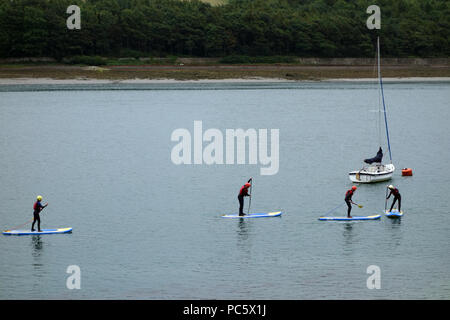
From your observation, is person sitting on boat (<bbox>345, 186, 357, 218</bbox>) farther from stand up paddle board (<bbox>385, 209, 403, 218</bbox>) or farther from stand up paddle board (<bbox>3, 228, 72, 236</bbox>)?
stand up paddle board (<bbox>3, 228, 72, 236</bbox>)

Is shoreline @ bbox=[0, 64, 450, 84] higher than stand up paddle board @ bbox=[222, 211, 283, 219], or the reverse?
shoreline @ bbox=[0, 64, 450, 84]

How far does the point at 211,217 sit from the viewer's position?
5462 centimetres

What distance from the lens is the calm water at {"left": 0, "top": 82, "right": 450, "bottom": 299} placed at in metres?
40.1

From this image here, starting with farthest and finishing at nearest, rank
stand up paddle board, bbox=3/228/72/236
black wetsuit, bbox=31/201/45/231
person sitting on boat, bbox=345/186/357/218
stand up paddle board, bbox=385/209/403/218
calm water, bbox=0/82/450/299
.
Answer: stand up paddle board, bbox=385/209/403/218 < person sitting on boat, bbox=345/186/357/218 < stand up paddle board, bbox=3/228/72/236 < black wetsuit, bbox=31/201/45/231 < calm water, bbox=0/82/450/299

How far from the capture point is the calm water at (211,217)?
40.1 metres

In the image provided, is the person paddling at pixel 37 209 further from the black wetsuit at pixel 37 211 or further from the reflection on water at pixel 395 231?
the reflection on water at pixel 395 231

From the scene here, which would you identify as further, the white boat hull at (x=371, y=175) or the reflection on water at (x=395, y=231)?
the white boat hull at (x=371, y=175)

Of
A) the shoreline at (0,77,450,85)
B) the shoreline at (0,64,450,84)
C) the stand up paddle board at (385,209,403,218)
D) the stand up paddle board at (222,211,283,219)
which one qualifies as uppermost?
the shoreline at (0,64,450,84)

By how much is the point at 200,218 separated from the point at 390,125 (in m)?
69.5

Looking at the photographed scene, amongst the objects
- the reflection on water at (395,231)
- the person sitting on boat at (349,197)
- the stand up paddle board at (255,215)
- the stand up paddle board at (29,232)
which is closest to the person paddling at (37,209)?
the stand up paddle board at (29,232)

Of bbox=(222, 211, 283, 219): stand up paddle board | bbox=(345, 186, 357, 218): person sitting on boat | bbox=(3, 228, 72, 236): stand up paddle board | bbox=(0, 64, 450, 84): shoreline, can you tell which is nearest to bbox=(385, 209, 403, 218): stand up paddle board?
bbox=(345, 186, 357, 218): person sitting on boat

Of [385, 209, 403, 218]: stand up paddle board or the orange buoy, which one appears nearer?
[385, 209, 403, 218]: stand up paddle board

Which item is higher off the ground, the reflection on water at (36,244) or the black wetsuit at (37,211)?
the black wetsuit at (37,211)
